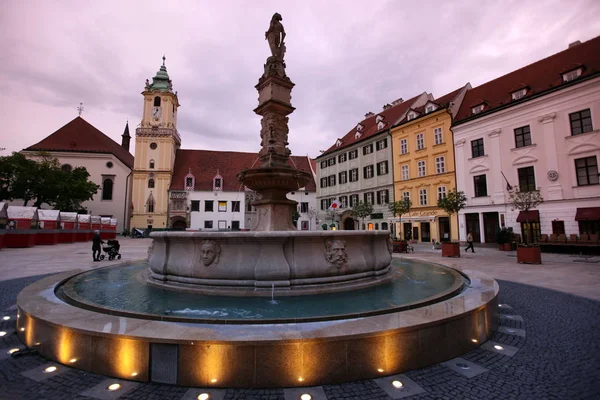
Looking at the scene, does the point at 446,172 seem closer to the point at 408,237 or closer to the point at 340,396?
the point at 408,237

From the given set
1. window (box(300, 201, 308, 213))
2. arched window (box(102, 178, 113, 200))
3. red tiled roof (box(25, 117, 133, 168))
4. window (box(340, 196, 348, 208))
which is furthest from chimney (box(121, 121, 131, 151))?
window (box(340, 196, 348, 208))

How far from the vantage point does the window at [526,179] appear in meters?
22.8

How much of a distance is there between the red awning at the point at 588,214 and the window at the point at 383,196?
1641 centimetres

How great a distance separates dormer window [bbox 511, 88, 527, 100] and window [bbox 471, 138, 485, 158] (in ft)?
12.9

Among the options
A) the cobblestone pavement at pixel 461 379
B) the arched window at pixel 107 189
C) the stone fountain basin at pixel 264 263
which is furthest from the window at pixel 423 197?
the arched window at pixel 107 189

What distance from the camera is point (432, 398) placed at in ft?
9.07

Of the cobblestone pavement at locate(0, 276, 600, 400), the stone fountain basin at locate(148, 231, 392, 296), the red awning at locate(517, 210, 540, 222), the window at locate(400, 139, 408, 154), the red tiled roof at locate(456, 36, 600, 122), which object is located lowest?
the cobblestone pavement at locate(0, 276, 600, 400)

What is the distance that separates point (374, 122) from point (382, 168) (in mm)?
7960

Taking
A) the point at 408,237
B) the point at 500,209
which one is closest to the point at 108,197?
the point at 408,237

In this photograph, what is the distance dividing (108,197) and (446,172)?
164 feet

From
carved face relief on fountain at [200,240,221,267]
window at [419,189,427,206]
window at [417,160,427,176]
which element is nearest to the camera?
carved face relief on fountain at [200,240,221,267]

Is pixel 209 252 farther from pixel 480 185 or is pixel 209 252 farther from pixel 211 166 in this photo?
pixel 211 166

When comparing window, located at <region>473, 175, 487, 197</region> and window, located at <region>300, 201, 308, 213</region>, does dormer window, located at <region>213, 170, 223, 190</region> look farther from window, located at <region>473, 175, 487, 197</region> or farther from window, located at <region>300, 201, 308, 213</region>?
window, located at <region>473, 175, 487, 197</region>

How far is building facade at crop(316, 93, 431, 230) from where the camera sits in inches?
1369
